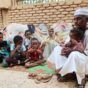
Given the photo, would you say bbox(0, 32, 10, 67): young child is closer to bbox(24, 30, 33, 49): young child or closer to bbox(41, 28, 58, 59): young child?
bbox(24, 30, 33, 49): young child

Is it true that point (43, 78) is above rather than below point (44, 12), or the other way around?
below

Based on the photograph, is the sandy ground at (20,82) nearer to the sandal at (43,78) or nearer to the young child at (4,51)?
the sandal at (43,78)

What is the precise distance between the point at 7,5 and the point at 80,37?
14.5 feet

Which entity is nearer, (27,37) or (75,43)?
(75,43)

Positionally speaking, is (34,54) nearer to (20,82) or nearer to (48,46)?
(48,46)

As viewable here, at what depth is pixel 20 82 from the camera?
16.7ft

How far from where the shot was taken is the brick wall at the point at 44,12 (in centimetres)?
776

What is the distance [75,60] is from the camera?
4.58 metres

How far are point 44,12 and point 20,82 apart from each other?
3.55m

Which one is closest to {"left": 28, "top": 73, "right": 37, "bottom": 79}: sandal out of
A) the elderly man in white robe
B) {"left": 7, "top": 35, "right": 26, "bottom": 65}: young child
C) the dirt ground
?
the dirt ground

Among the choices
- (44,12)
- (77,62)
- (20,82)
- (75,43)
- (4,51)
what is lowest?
(20,82)

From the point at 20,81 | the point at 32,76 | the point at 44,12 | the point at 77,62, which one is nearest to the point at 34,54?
the point at 32,76

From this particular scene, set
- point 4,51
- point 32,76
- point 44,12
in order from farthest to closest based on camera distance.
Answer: point 44,12
point 4,51
point 32,76

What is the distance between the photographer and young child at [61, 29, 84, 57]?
15.7ft
